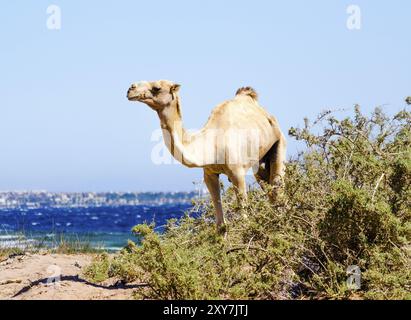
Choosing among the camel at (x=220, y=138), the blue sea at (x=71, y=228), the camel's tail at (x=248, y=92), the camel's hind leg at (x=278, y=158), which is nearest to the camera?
the camel at (x=220, y=138)

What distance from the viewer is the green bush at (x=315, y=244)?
27.3ft

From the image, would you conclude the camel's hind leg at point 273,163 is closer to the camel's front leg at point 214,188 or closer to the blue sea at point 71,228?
the camel's front leg at point 214,188

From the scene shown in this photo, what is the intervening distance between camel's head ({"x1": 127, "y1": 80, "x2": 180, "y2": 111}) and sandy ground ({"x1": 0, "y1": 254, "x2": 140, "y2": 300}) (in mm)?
2272

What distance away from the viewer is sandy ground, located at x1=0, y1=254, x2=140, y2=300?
9.67 metres

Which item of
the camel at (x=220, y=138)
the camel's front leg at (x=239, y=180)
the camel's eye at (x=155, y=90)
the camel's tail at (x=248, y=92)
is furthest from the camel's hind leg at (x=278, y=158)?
the camel's eye at (x=155, y=90)

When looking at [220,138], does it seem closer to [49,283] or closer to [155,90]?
[155,90]

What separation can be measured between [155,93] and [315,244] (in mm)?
3074

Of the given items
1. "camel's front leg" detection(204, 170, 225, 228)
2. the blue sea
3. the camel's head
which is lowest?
the blue sea

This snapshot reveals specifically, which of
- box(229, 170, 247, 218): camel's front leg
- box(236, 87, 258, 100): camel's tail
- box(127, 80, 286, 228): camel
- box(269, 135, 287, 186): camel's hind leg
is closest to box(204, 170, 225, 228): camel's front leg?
box(127, 80, 286, 228): camel

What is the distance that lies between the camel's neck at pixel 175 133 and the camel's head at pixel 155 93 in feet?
0.28

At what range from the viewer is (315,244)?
346 inches

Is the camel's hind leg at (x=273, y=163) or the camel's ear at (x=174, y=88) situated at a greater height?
the camel's ear at (x=174, y=88)

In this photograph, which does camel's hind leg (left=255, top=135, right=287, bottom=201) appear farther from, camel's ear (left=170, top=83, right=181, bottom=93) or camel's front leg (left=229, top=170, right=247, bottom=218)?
camel's ear (left=170, top=83, right=181, bottom=93)
